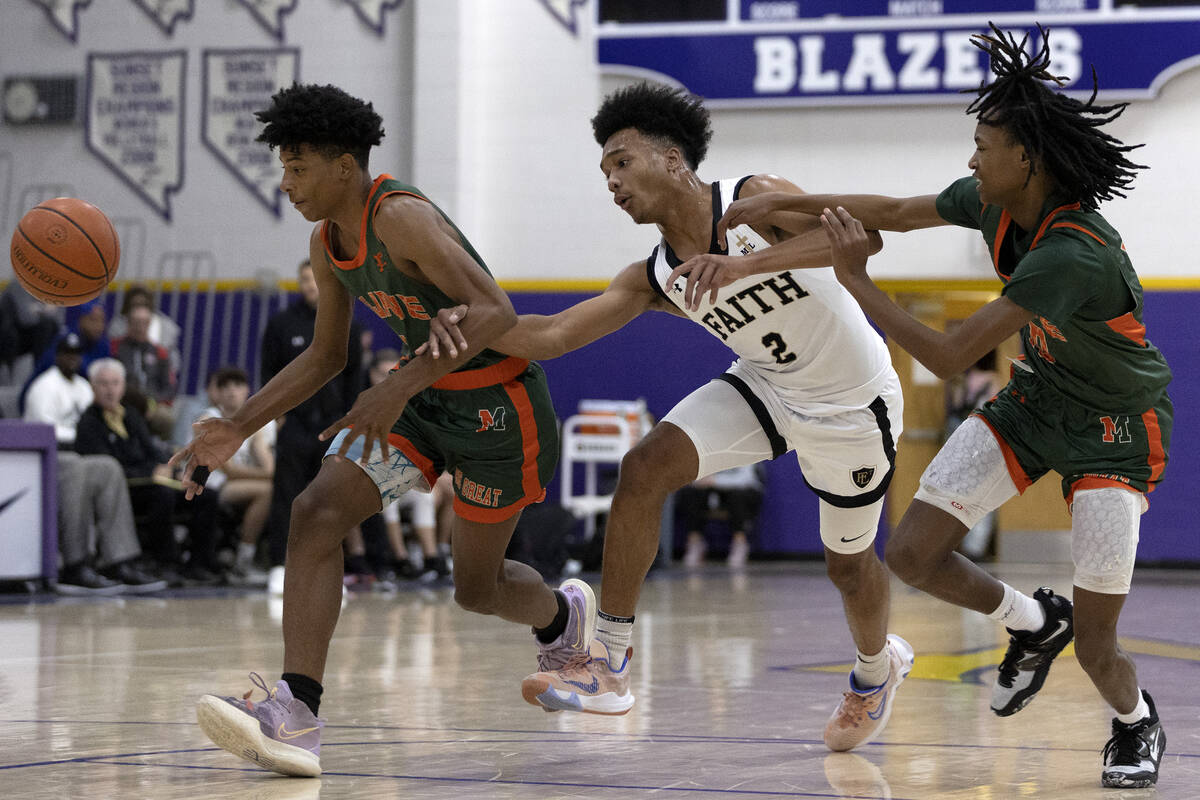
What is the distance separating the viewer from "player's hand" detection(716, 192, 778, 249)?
13.1ft

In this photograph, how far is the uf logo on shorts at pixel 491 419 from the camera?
4.11m

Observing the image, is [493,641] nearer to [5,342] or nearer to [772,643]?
[772,643]

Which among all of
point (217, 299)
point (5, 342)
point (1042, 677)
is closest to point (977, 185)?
point (1042, 677)

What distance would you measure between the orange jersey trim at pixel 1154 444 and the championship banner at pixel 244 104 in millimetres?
11027

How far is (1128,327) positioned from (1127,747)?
1010 millimetres

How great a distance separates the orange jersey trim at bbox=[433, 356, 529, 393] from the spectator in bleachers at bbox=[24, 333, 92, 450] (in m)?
6.54

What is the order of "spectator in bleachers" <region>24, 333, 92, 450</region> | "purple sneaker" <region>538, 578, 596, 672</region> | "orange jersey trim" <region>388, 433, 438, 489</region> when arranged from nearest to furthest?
"orange jersey trim" <region>388, 433, 438, 489</region>, "purple sneaker" <region>538, 578, 596, 672</region>, "spectator in bleachers" <region>24, 333, 92, 450</region>

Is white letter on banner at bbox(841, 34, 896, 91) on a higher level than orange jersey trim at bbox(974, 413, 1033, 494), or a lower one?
higher

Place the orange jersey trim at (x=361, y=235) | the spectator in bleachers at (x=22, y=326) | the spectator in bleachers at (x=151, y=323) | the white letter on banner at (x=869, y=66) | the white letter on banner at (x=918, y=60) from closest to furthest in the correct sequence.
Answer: the orange jersey trim at (x=361, y=235)
the spectator in bleachers at (x=151, y=323)
the spectator in bleachers at (x=22, y=326)
the white letter on banner at (x=918, y=60)
the white letter on banner at (x=869, y=66)

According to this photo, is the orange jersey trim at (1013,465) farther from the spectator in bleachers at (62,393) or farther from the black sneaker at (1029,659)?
the spectator in bleachers at (62,393)

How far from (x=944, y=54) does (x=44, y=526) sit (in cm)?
800

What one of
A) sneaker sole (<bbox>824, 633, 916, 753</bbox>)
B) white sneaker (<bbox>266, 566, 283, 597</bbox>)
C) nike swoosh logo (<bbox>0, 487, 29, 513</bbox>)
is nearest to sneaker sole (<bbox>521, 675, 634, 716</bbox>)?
sneaker sole (<bbox>824, 633, 916, 753</bbox>)

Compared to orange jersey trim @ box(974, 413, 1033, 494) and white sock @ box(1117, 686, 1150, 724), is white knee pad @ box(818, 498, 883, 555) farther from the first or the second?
white sock @ box(1117, 686, 1150, 724)

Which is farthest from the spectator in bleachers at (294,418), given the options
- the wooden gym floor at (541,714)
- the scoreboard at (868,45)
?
the scoreboard at (868,45)
